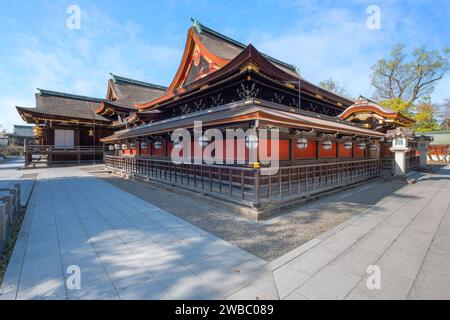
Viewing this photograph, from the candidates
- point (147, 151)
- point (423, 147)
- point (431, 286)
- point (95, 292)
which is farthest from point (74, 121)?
point (423, 147)

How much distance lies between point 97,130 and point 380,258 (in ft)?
91.2

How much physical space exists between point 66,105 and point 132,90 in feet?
26.5

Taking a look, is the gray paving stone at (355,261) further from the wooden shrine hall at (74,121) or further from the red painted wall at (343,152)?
the wooden shrine hall at (74,121)

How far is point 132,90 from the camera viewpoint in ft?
79.2

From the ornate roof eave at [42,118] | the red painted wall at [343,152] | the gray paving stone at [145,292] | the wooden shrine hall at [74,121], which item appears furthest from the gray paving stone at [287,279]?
the ornate roof eave at [42,118]

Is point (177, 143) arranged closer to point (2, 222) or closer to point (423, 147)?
point (2, 222)

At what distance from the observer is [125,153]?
20.1 m

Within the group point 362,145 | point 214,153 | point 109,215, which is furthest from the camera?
point 362,145

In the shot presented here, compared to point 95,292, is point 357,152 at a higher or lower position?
higher

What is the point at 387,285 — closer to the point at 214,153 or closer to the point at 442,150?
the point at 214,153

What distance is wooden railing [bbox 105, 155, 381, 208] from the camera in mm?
6161

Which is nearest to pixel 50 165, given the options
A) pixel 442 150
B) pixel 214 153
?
pixel 214 153

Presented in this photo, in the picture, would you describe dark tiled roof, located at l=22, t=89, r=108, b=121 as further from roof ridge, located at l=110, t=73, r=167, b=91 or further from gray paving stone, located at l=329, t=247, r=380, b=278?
gray paving stone, located at l=329, t=247, r=380, b=278

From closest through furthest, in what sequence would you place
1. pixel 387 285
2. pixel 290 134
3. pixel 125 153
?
pixel 387 285 → pixel 290 134 → pixel 125 153
